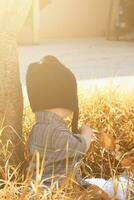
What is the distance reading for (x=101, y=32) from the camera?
13281 mm

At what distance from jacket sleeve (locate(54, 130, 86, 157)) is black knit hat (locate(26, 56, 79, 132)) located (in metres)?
0.16

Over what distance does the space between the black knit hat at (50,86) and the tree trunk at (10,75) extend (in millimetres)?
293

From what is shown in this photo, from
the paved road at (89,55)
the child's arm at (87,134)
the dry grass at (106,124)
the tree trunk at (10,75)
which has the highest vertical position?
the tree trunk at (10,75)

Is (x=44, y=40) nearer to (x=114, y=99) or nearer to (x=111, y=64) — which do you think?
(x=111, y=64)

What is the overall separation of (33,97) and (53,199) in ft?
1.99

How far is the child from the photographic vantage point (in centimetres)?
260

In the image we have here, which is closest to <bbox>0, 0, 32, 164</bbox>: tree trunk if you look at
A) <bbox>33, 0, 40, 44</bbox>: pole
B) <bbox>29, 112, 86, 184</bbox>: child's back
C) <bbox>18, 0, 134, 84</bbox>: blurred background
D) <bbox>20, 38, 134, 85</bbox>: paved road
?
<bbox>29, 112, 86, 184</bbox>: child's back

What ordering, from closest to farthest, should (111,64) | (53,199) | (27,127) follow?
(53,199) < (27,127) < (111,64)

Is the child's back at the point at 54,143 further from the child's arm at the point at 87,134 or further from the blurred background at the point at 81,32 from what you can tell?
the blurred background at the point at 81,32

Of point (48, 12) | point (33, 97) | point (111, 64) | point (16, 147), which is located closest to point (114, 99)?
point (16, 147)

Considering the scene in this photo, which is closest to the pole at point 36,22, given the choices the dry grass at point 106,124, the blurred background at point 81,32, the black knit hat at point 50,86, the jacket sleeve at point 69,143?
the blurred background at point 81,32

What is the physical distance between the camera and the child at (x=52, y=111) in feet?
8.52

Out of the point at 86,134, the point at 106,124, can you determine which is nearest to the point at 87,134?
the point at 86,134

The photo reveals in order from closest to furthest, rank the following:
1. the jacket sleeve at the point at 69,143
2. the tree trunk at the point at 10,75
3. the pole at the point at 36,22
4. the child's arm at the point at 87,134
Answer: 1. the jacket sleeve at the point at 69,143
2. the child's arm at the point at 87,134
3. the tree trunk at the point at 10,75
4. the pole at the point at 36,22
